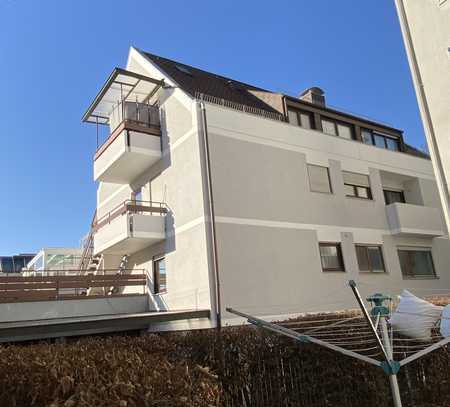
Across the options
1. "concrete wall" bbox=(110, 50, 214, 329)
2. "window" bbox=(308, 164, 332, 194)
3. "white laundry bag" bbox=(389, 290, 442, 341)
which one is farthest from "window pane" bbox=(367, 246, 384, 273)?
"white laundry bag" bbox=(389, 290, 442, 341)

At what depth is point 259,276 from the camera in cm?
1368

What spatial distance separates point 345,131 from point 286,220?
6.47 m

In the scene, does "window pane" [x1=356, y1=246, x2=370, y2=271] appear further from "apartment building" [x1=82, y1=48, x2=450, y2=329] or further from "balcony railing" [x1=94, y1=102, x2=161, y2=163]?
"balcony railing" [x1=94, y1=102, x2=161, y2=163]

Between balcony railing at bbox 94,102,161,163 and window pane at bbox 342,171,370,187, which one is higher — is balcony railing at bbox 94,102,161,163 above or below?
above

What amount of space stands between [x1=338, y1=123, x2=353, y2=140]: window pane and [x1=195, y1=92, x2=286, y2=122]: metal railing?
341 centimetres

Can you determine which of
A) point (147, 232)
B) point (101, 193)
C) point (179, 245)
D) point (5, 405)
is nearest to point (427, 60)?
point (179, 245)

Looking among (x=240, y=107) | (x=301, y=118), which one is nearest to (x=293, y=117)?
(x=301, y=118)

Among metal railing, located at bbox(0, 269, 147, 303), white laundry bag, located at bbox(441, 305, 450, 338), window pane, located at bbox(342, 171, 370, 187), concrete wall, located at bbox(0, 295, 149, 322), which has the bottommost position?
white laundry bag, located at bbox(441, 305, 450, 338)

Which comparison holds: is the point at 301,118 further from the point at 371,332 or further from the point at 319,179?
the point at 371,332

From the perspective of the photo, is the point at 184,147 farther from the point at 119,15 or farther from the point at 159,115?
the point at 119,15

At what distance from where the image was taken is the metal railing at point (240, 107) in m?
15.4

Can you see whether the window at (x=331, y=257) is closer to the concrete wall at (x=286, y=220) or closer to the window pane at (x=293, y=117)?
the concrete wall at (x=286, y=220)

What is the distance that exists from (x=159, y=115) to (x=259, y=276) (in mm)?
7463

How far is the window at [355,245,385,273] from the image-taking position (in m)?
16.8
